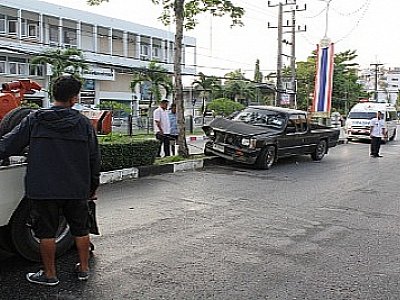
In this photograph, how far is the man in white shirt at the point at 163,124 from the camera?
12.7 metres

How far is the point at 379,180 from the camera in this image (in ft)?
38.4

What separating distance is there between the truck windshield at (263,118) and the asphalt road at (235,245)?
3.29m

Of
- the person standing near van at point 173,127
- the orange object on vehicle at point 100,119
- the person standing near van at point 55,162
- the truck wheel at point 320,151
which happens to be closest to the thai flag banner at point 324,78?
the truck wheel at point 320,151

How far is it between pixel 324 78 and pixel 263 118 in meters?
10.6

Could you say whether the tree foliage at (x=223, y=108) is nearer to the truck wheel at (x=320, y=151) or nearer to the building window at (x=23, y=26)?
the building window at (x=23, y=26)

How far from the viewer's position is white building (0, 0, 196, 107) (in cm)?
3462

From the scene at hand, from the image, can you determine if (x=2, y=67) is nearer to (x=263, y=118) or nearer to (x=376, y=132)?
(x=263, y=118)

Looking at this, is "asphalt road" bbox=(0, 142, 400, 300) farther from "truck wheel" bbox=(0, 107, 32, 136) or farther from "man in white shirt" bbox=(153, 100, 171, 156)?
"man in white shirt" bbox=(153, 100, 171, 156)

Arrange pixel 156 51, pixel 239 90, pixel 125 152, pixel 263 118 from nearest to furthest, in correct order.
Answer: pixel 125 152, pixel 263 118, pixel 239 90, pixel 156 51

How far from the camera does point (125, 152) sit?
10.4 m

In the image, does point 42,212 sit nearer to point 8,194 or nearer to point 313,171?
point 8,194

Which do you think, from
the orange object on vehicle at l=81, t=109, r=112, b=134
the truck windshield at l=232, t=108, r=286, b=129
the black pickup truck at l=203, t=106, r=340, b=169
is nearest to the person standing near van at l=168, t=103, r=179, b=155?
the black pickup truck at l=203, t=106, r=340, b=169

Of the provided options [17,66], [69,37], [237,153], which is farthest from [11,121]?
[69,37]

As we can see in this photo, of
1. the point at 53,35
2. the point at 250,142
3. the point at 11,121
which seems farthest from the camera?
the point at 53,35
